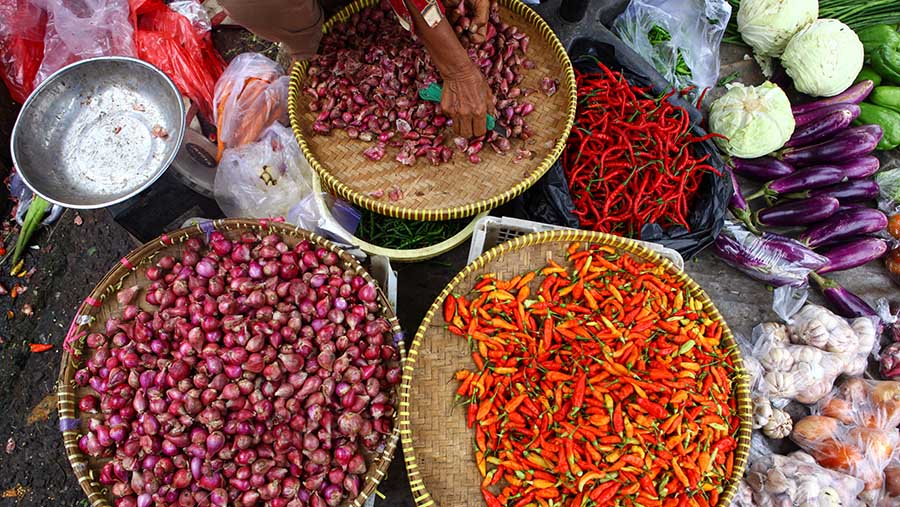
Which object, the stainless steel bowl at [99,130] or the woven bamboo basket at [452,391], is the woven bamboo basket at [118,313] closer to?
the woven bamboo basket at [452,391]

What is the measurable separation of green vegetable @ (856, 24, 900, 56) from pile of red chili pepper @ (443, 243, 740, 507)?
2.28 metres

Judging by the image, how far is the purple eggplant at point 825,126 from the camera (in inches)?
111

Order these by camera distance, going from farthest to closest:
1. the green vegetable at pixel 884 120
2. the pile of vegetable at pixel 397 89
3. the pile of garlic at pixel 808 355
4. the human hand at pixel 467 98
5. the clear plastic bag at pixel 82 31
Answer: the green vegetable at pixel 884 120
the clear plastic bag at pixel 82 31
the pile of garlic at pixel 808 355
the pile of vegetable at pixel 397 89
the human hand at pixel 467 98

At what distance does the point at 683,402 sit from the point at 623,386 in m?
0.20

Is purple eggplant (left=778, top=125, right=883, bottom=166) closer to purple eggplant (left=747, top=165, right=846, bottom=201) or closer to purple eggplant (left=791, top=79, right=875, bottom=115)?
purple eggplant (left=747, top=165, right=846, bottom=201)

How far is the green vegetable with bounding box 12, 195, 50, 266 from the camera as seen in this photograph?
2627 millimetres

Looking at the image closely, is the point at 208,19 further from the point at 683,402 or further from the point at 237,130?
the point at 683,402

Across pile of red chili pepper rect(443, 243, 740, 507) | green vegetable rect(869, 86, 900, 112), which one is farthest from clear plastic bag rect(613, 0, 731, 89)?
pile of red chili pepper rect(443, 243, 740, 507)

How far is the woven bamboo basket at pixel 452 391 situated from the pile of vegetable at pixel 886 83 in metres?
1.91

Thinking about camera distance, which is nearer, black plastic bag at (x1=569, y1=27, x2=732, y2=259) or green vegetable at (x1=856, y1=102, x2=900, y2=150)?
black plastic bag at (x1=569, y1=27, x2=732, y2=259)

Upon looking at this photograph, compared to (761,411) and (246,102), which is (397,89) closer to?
(246,102)

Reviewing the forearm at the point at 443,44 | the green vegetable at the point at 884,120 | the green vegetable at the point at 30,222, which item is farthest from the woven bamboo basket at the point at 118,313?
the green vegetable at the point at 884,120

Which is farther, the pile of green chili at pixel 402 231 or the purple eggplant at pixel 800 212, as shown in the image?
the purple eggplant at pixel 800 212

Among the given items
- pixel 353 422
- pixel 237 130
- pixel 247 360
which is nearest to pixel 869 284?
pixel 353 422
